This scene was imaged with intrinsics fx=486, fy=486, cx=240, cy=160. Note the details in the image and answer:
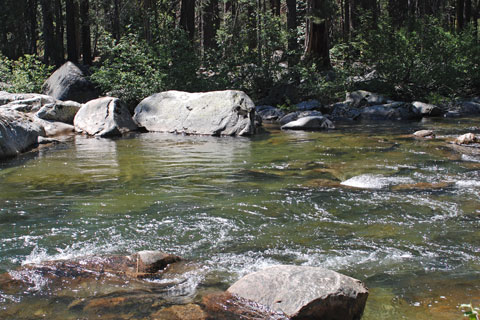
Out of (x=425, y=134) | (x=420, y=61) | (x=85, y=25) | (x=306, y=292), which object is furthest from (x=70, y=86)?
(x=306, y=292)

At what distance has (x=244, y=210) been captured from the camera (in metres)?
5.58

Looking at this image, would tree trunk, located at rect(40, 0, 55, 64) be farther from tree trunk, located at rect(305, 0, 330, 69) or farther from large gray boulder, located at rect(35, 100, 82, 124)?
tree trunk, located at rect(305, 0, 330, 69)

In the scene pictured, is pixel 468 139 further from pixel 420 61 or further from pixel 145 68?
pixel 145 68

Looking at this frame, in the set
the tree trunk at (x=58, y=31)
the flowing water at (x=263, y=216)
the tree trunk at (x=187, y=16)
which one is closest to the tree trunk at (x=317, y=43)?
the tree trunk at (x=187, y=16)

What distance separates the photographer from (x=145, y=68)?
15.8m

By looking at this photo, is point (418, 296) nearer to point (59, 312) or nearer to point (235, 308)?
point (235, 308)

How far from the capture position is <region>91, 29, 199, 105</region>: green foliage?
51.3 ft

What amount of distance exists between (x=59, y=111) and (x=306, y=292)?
12.1 metres

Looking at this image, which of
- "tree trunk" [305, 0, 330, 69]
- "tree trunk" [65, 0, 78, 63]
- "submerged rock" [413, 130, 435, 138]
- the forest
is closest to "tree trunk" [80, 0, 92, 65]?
"tree trunk" [65, 0, 78, 63]

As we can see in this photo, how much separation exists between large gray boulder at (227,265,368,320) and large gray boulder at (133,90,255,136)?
30.1 feet

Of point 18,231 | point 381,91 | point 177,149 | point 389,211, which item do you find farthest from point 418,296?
point 381,91

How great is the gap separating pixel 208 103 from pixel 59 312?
33.8 ft

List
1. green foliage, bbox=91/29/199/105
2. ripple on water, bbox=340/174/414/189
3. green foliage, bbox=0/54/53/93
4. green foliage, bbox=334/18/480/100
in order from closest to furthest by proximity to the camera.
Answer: ripple on water, bbox=340/174/414/189 < green foliage, bbox=91/29/199/105 < green foliage, bbox=0/54/53/93 < green foliage, bbox=334/18/480/100

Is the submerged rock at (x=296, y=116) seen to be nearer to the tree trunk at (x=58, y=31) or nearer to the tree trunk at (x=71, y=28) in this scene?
the tree trunk at (x=71, y=28)
